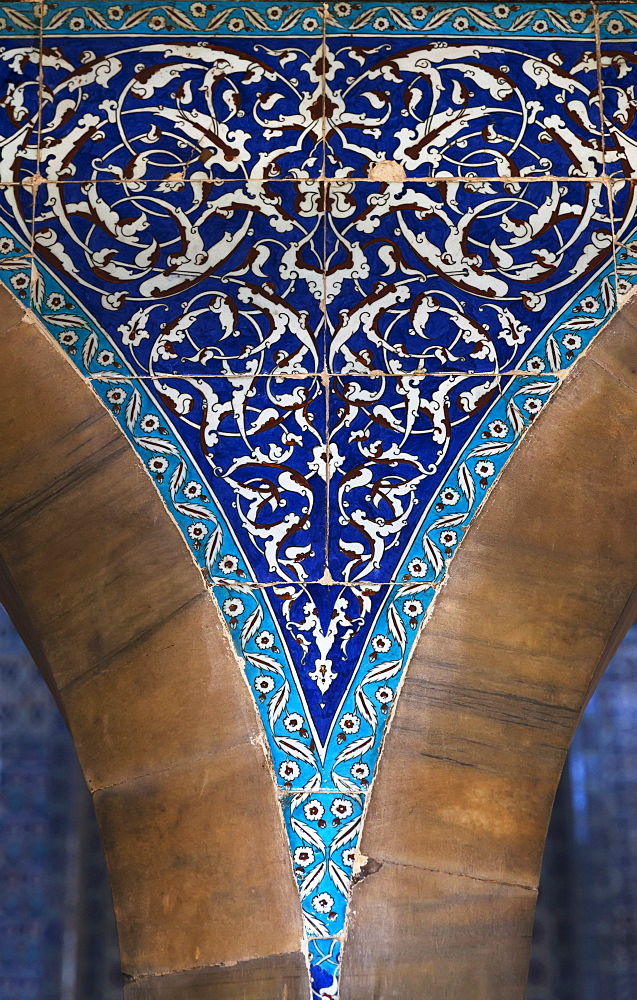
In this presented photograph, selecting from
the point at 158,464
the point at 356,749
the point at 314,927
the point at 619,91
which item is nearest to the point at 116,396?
the point at 158,464

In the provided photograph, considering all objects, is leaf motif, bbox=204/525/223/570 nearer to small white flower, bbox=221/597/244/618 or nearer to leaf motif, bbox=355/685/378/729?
small white flower, bbox=221/597/244/618

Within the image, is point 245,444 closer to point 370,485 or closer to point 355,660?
point 370,485

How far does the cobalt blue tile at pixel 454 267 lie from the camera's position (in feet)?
6.68

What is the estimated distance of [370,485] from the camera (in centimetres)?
197

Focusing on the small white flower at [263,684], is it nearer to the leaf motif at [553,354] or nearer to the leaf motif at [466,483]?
the leaf motif at [466,483]

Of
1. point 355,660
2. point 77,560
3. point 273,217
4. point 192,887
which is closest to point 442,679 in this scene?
point 355,660

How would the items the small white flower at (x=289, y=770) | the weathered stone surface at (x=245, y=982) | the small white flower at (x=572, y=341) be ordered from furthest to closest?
1. the small white flower at (x=572, y=341)
2. the small white flower at (x=289, y=770)
3. the weathered stone surface at (x=245, y=982)

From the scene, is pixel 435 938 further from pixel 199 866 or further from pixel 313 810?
pixel 199 866

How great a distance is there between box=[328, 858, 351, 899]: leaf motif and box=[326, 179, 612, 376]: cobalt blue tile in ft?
2.73

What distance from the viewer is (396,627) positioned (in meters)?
1.90

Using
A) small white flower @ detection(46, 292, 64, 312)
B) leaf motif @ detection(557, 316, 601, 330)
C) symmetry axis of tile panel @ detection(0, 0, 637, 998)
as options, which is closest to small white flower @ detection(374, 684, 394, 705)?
symmetry axis of tile panel @ detection(0, 0, 637, 998)

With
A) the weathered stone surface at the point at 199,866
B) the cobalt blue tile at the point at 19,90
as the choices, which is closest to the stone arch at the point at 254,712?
the weathered stone surface at the point at 199,866

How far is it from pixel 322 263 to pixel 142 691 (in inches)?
32.4

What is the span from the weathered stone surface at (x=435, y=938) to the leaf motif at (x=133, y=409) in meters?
0.84
